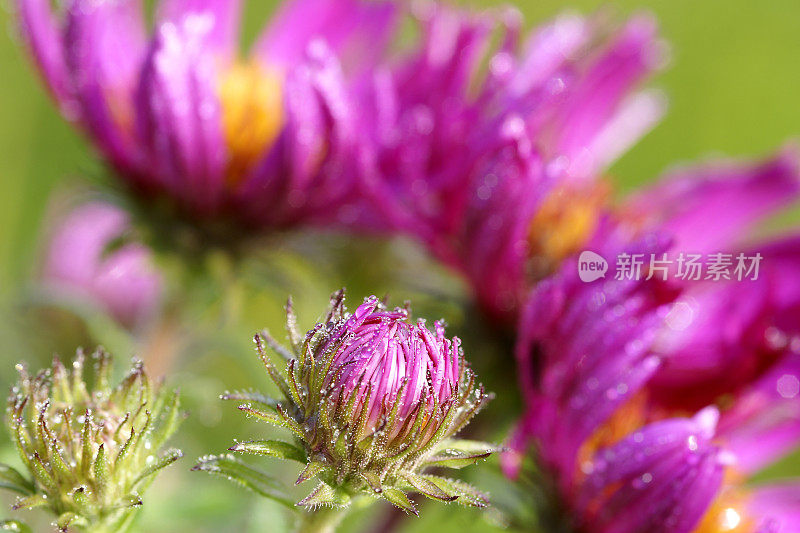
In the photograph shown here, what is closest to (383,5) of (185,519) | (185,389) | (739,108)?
(185,389)

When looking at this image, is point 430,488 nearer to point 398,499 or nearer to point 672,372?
point 398,499

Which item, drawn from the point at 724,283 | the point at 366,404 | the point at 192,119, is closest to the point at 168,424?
the point at 366,404

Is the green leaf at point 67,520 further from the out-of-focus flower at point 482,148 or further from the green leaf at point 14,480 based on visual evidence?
the out-of-focus flower at point 482,148

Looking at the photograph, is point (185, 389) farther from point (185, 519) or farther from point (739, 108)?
point (739, 108)

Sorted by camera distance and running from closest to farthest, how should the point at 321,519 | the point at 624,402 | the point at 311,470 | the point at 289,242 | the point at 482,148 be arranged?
the point at 311,470, the point at 321,519, the point at 624,402, the point at 482,148, the point at 289,242

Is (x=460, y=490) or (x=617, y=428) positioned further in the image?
(x=617, y=428)

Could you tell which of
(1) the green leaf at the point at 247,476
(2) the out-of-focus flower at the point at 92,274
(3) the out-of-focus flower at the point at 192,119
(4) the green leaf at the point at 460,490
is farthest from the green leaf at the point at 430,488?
(2) the out-of-focus flower at the point at 92,274
